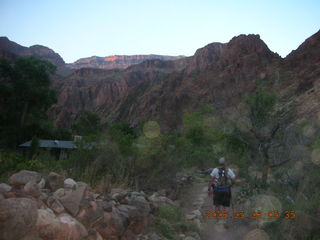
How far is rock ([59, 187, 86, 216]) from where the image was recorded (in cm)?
415

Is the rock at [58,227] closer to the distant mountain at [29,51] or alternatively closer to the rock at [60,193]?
Result: the rock at [60,193]

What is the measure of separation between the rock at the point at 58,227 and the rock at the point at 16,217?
12 centimetres

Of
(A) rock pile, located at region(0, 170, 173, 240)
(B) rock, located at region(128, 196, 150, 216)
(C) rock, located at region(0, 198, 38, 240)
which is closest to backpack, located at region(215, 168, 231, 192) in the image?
(B) rock, located at region(128, 196, 150, 216)

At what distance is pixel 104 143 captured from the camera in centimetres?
852

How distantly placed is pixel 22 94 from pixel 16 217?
1489 inches

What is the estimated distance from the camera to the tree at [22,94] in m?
36.8

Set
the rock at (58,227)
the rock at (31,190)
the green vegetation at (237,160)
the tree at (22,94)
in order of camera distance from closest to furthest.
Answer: the rock at (58,227)
the rock at (31,190)
the green vegetation at (237,160)
the tree at (22,94)

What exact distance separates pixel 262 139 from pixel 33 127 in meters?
34.9

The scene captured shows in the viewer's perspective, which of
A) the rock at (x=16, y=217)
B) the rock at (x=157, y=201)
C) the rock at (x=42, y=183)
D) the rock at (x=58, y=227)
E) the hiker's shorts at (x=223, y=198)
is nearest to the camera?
the rock at (x=16, y=217)

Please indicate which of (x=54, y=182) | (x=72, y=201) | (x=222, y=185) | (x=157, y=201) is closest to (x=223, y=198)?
(x=222, y=185)

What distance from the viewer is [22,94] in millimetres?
37406

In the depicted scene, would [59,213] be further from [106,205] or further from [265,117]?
[265,117]

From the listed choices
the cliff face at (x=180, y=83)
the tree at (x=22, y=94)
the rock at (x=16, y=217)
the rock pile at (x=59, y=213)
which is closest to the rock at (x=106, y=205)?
the rock pile at (x=59, y=213)

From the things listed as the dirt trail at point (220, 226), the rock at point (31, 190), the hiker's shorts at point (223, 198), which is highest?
the rock at point (31, 190)
